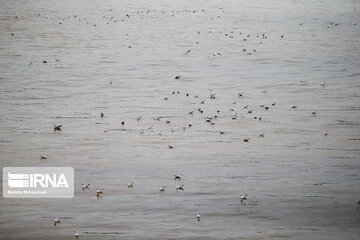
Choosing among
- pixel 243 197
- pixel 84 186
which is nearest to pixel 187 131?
pixel 84 186

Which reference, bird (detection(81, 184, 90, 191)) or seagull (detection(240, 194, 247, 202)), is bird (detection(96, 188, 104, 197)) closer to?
bird (detection(81, 184, 90, 191))

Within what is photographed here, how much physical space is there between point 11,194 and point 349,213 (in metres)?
5.92

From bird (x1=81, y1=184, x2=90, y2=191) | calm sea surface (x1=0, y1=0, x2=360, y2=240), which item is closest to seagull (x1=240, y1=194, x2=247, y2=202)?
calm sea surface (x1=0, y1=0, x2=360, y2=240)

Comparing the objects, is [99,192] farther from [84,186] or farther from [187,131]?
[187,131]

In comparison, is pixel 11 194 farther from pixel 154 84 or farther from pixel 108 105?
A: pixel 154 84

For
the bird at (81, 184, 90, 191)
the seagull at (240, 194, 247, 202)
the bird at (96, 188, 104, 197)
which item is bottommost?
the seagull at (240, 194, 247, 202)

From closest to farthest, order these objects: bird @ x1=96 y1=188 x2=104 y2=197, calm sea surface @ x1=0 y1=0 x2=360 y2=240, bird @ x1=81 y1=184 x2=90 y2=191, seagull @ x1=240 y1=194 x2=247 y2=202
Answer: calm sea surface @ x1=0 y1=0 x2=360 y2=240
seagull @ x1=240 y1=194 x2=247 y2=202
bird @ x1=96 y1=188 x2=104 y2=197
bird @ x1=81 y1=184 x2=90 y2=191

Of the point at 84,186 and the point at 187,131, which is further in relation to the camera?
the point at 187,131

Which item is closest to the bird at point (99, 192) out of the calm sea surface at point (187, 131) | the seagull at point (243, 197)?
the calm sea surface at point (187, 131)

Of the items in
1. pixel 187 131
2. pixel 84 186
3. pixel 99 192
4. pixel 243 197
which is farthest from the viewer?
pixel 187 131

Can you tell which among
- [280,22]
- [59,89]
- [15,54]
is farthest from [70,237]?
[280,22]

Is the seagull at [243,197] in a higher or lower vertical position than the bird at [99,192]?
lower

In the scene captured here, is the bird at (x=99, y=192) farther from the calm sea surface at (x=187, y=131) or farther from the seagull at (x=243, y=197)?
the seagull at (x=243, y=197)

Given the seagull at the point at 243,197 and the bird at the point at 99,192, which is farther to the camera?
the bird at the point at 99,192
